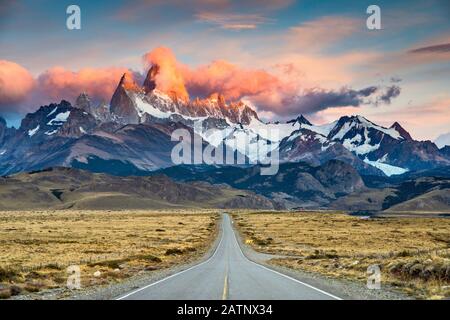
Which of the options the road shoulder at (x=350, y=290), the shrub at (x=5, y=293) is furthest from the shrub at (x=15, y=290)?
the road shoulder at (x=350, y=290)

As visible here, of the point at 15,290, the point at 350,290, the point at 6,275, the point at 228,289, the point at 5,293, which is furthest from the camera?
the point at 6,275

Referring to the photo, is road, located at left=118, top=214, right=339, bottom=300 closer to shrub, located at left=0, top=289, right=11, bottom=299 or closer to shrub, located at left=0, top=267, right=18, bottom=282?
shrub, located at left=0, top=289, right=11, bottom=299

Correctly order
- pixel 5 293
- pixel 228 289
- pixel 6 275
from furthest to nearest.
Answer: pixel 6 275
pixel 228 289
pixel 5 293

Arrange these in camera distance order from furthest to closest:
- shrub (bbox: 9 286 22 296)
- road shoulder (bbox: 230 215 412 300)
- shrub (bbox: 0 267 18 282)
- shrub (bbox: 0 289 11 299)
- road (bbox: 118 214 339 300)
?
shrub (bbox: 0 267 18 282) → shrub (bbox: 9 286 22 296) → shrub (bbox: 0 289 11 299) → road shoulder (bbox: 230 215 412 300) → road (bbox: 118 214 339 300)

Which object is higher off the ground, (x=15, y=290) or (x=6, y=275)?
(x=15, y=290)

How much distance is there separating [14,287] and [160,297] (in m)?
10.00

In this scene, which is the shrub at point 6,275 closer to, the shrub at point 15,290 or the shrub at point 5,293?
the shrub at point 15,290

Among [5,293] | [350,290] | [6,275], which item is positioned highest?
[5,293]

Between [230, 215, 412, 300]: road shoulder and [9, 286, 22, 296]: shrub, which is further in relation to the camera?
[9, 286, 22, 296]: shrub

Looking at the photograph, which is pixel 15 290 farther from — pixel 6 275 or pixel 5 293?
pixel 6 275

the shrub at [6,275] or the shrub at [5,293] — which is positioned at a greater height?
the shrub at [5,293]

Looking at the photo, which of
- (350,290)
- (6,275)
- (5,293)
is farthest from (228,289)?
(6,275)

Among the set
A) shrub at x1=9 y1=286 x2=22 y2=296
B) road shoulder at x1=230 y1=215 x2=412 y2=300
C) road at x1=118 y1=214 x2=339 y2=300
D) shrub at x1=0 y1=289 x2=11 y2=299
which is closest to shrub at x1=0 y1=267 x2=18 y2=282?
shrub at x1=9 y1=286 x2=22 y2=296
